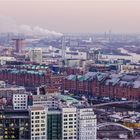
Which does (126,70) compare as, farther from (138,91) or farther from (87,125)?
(87,125)

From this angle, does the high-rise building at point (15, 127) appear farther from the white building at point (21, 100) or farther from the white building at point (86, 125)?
the white building at point (21, 100)

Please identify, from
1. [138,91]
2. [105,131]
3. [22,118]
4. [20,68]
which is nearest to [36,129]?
[22,118]

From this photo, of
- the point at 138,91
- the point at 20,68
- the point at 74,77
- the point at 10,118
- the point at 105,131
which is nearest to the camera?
the point at 10,118

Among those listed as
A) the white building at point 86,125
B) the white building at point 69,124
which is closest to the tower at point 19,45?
the white building at point 86,125

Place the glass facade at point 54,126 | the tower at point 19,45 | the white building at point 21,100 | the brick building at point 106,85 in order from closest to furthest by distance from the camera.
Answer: the glass facade at point 54,126, the white building at point 21,100, the brick building at point 106,85, the tower at point 19,45

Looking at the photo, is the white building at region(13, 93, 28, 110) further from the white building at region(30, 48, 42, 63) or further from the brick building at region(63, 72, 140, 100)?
the white building at region(30, 48, 42, 63)

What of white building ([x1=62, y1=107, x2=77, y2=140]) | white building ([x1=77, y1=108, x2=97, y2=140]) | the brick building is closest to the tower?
the brick building
